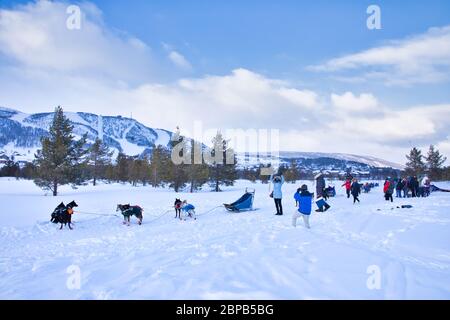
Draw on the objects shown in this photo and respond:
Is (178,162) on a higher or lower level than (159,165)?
higher

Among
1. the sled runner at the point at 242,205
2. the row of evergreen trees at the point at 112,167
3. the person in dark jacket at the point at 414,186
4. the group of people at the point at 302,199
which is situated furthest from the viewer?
the row of evergreen trees at the point at 112,167

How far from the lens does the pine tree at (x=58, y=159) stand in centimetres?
2828

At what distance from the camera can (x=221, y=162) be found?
41.1m

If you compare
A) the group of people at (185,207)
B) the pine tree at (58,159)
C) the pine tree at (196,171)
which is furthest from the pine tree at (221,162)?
the group of people at (185,207)

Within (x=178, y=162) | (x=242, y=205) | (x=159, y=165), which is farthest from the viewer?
A: (x=159, y=165)

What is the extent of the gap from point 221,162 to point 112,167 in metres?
30.0

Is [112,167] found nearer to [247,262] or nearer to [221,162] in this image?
[221,162]

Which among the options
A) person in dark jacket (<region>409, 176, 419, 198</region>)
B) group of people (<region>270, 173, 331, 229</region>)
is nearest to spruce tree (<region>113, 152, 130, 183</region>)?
person in dark jacket (<region>409, 176, 419, 198</region>)

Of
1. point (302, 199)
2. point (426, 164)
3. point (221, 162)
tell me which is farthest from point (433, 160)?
point (302, 199)

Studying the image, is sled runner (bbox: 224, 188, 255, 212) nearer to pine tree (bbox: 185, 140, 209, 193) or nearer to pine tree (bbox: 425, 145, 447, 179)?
pine tree (bbox: 185, 140, 209, 193)

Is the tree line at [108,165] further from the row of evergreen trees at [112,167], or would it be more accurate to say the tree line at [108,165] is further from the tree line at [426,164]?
the tree line at [426,164]
